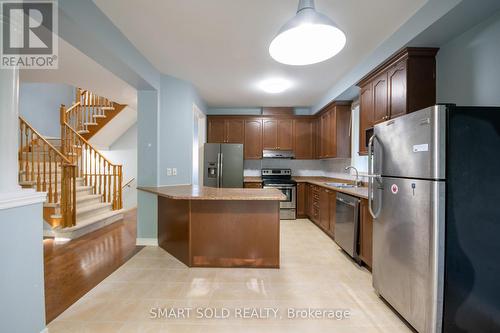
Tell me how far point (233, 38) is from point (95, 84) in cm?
270

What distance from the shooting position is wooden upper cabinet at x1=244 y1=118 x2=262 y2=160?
5629 millimetres

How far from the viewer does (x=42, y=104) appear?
21.1 feet

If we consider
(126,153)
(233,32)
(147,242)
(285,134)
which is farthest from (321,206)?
(126,153)

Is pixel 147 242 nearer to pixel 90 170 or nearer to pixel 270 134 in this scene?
pixel 90 170

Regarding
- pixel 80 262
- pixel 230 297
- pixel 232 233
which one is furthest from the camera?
pixel 80 262

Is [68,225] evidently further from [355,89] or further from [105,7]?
[355,89]

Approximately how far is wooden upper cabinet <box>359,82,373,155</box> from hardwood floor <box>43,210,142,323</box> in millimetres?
3504

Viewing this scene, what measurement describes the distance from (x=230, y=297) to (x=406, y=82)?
2.73 meters

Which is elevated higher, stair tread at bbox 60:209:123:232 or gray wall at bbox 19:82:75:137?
Result: gray wall at bbox 19:82:75:137

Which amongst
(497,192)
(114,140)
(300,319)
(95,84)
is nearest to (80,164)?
(114,140)

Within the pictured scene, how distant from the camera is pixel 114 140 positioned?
6.96 meters

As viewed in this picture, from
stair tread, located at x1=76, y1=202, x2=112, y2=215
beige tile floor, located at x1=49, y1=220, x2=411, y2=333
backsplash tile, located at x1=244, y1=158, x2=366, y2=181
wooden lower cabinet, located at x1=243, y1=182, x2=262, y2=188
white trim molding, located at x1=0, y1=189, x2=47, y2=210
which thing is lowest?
beige tile floor, located at x1=49, y1=220, x2=411, y2=333

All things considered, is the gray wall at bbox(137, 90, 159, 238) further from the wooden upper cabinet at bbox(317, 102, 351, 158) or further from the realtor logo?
the wooden upper cabinet at bbox(317, 102, 351, 158)

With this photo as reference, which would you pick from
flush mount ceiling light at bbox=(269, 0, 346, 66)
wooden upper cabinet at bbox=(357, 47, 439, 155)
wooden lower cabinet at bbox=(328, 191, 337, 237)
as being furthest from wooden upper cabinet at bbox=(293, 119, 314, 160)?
flush mount ceiling light at bbox=(269, 0, 346, 66)
